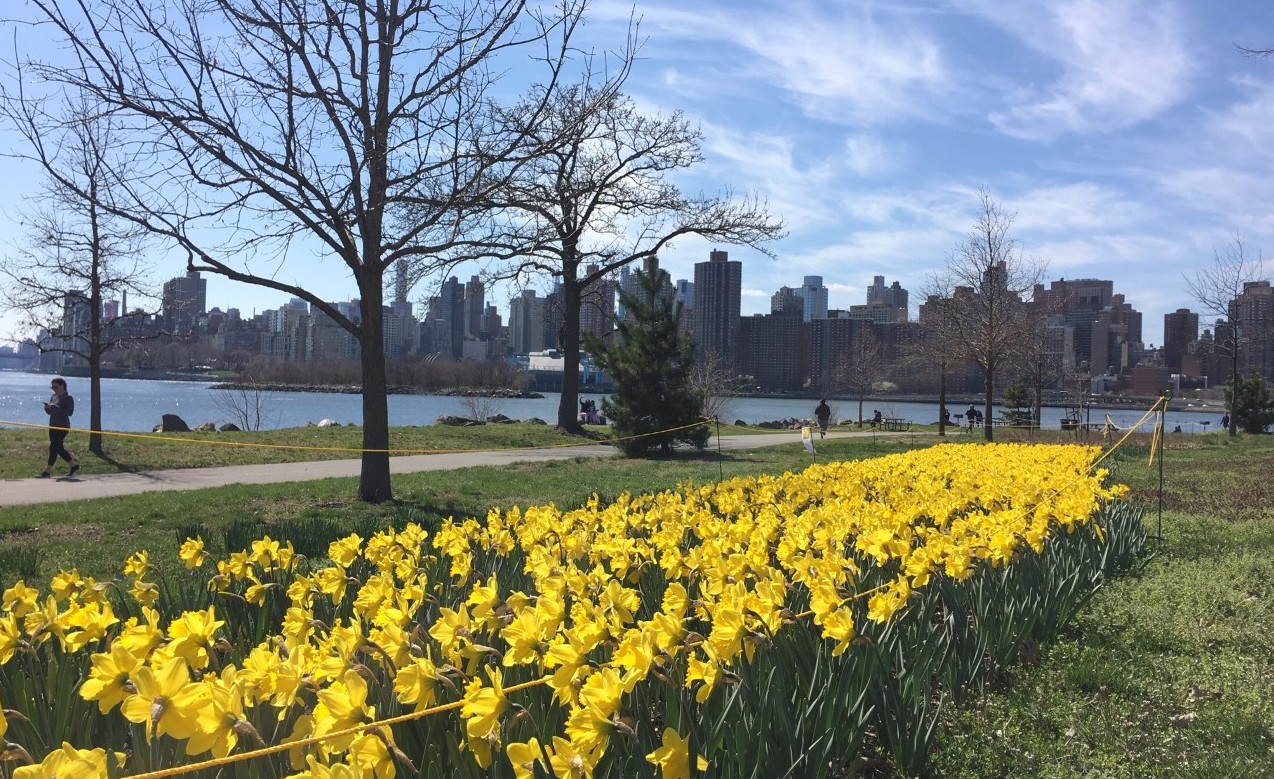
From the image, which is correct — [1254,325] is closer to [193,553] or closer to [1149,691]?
[1149,691]

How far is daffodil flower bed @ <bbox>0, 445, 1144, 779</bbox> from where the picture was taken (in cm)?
219

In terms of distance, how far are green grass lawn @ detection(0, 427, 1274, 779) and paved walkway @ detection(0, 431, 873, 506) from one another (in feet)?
3.74

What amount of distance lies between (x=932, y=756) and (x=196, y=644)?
8.67 feet

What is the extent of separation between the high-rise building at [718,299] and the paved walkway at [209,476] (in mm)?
37071

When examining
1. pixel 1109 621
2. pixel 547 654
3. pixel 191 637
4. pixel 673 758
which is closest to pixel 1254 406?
pixel 1109 621

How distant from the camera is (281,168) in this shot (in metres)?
10.5

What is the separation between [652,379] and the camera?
66.1 ft

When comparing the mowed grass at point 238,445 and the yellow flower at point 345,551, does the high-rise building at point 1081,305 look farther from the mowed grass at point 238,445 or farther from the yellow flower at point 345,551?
the yellow flower at point 345,551

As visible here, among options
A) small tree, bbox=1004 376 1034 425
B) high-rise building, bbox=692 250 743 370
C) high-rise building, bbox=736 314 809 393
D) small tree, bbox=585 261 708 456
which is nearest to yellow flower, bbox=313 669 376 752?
small tree, bbox=585 261 708 456

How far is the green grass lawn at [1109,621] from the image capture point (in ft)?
11.6

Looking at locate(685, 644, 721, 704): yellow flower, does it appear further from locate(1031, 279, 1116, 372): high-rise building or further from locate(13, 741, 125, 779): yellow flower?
locate(1031, 279, 1116, 372): high-rise building

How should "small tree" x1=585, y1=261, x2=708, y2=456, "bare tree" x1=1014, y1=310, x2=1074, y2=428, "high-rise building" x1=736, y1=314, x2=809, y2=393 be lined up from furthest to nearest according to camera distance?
"high-rise building" x1=736, y1=314, x2=809, y2=393
"bare tree" x1=1014, y1=310, x2=1074, y2=428
"small tree" x1=585, y1=261, x2=708, y2=456

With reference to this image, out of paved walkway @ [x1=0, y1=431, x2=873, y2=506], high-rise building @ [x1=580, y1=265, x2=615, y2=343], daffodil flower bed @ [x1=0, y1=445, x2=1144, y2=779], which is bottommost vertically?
paved walkway @ [x1=0, y1=431, x2=873, y2=506]

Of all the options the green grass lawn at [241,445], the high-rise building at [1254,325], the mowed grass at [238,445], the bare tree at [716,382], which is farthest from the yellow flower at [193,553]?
the high-rise building at [1254,325]
